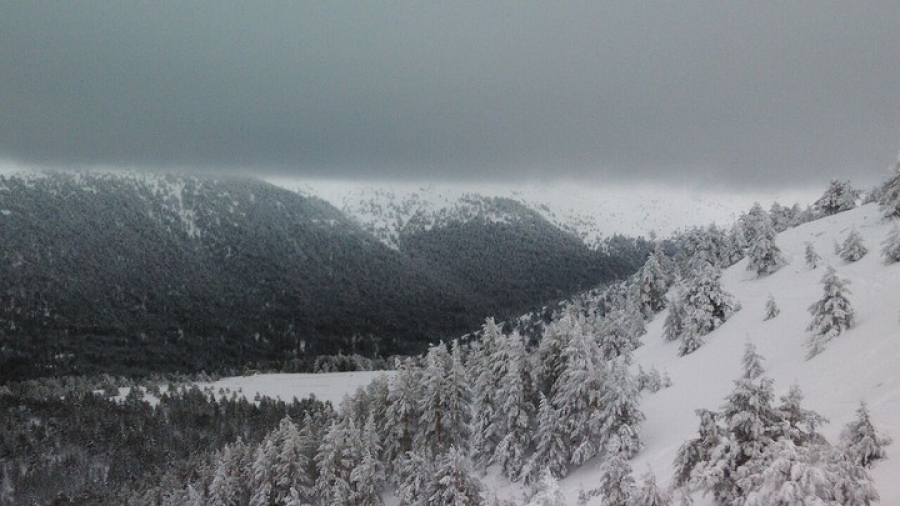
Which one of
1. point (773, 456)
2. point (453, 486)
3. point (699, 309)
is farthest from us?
point (699, 309)

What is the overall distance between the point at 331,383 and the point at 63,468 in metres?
64.8

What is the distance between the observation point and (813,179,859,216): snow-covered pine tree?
70.8 metres

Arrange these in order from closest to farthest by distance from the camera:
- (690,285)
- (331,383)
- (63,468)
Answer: (690,285)
(63,468)
(331,383)

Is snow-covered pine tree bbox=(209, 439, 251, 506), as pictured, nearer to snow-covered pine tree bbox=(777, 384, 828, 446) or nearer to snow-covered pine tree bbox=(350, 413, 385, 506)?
snow-covered pine tree bbox=(350, 413, 385, 506)

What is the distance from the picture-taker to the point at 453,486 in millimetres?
26969

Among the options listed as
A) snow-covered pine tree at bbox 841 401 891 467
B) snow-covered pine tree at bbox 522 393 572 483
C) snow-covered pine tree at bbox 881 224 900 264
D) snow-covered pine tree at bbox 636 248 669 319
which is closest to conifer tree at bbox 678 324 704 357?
snow-covered pine tree at bbox 881 224 900 264

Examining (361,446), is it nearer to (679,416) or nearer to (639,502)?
(679,416)

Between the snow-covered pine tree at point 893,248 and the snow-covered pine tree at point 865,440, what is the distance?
1008 inches

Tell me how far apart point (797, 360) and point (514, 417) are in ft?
55.8

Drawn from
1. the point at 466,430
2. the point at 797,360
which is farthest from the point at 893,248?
the point at 466,430

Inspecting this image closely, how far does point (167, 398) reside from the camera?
460 feet

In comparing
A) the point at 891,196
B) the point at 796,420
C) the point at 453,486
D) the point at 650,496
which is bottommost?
the point at 453,486

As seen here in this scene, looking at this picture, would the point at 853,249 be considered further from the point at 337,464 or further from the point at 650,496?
the point at 337,464

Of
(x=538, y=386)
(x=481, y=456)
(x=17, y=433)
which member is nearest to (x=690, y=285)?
(x=538, y=386)
